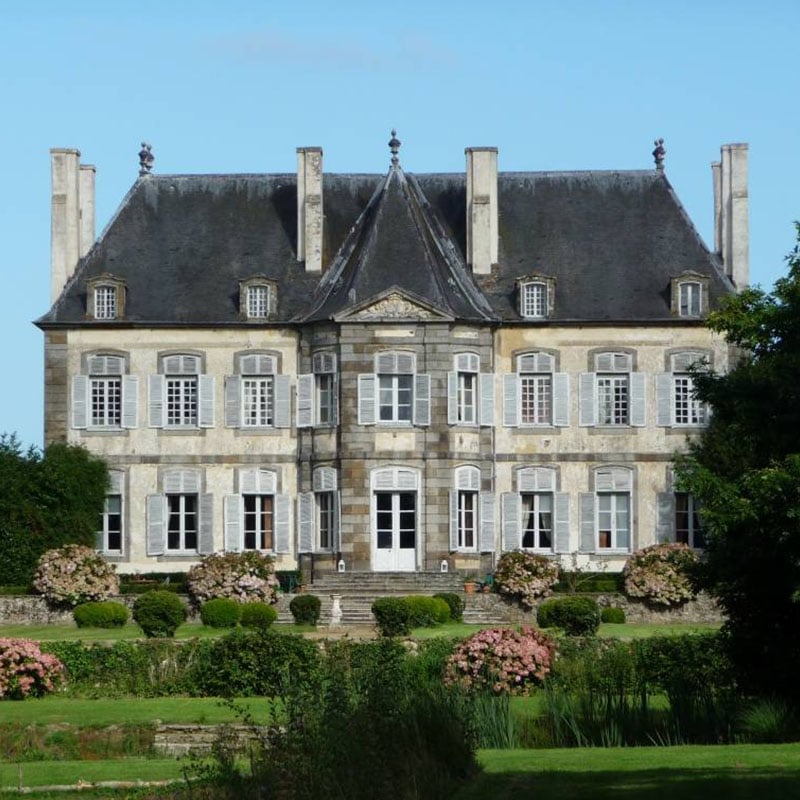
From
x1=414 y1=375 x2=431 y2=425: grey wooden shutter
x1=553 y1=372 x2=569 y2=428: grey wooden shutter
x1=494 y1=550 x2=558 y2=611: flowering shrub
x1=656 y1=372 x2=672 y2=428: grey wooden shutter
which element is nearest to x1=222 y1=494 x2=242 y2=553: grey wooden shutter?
x1=414 y1=375 x2=431 y2=425: grey wooden shutter

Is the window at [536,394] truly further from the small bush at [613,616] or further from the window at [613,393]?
the small bush at [613,616]

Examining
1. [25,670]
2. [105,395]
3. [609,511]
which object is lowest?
[25,670]

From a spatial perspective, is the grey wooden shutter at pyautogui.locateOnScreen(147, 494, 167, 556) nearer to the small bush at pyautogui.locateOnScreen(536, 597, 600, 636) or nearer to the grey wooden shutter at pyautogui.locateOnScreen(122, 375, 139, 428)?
the grey wooden shutter at pyautogui.locateOnScreen(122, 375, 139, 428)

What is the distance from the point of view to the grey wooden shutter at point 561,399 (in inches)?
1858

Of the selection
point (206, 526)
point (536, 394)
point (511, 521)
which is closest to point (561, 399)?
point (536, 394)

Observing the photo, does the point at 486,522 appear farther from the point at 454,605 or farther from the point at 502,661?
the point at 502,661

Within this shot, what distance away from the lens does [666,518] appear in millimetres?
47000

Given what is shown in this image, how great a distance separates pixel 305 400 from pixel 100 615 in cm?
899

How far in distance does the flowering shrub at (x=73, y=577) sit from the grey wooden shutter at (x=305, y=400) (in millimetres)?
6159

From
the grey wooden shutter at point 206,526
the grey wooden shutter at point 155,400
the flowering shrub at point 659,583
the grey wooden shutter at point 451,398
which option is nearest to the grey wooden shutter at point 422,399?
the grey wooden shutter at point 451,398

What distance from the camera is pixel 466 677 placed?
88.1 ft

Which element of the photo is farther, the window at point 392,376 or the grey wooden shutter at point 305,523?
the grey wooden shutter at point 305,523

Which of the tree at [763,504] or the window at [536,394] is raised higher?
the window at [536,394]

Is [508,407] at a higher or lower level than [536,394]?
lower
